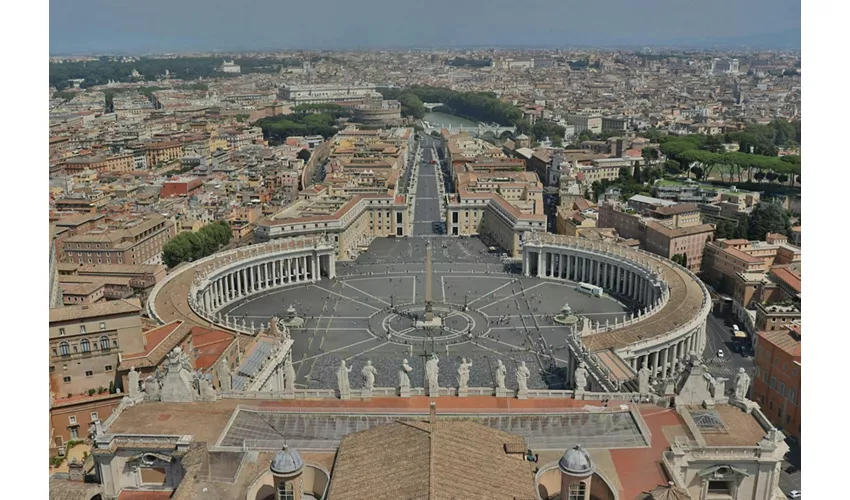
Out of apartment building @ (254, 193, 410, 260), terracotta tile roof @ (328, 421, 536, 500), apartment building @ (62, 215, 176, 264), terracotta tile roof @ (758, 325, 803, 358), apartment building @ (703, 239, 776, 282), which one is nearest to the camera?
terracotta tile roof @ (328, 421, 536, 500)

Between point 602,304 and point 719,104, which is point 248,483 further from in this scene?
point 719,104

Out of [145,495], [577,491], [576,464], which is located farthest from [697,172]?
[145,495]

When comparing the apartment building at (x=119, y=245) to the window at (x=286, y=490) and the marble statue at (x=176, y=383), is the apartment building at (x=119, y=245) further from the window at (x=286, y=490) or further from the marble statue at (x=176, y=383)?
the window at (x=286, y=490)

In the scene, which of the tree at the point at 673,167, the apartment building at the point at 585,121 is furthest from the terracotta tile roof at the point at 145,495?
the apartment building at the point at 585,121

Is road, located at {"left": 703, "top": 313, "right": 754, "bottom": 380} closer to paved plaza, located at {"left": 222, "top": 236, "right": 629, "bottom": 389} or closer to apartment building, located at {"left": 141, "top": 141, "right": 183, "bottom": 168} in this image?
paved plaza, located at {"left": 222, "top": 236, "right": 629, "bottom": 389}

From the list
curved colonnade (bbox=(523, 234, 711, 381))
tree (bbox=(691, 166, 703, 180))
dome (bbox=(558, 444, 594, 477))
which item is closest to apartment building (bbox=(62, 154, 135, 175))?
curved colonnade (bbox=(523, 234, 711, 381))

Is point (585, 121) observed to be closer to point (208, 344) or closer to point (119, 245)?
point (119, 245)

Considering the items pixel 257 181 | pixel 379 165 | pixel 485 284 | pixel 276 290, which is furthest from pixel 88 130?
pixel 485 284
